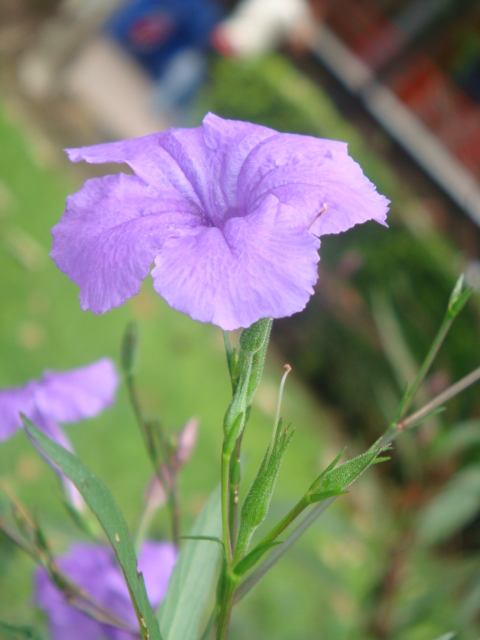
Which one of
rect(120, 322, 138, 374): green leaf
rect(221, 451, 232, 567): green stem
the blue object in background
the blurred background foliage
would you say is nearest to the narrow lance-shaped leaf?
rect(221, 451, 232, 567): green stem

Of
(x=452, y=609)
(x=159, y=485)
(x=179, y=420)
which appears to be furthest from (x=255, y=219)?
(x=179, y=420)

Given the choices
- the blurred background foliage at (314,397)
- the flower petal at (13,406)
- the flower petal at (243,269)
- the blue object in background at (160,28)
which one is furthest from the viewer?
the blue object in background at (160,28)

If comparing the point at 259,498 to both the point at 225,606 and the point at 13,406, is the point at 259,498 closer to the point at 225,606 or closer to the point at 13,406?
the point at 225,606

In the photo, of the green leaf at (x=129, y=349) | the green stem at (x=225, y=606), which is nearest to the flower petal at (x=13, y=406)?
the green leaf at (x=129, y=349)

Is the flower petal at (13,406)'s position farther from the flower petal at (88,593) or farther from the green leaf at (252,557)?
the green leaf at (252,557)

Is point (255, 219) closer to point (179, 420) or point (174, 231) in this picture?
point (174, 231)

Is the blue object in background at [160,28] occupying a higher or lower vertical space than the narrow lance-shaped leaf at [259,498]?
higher
